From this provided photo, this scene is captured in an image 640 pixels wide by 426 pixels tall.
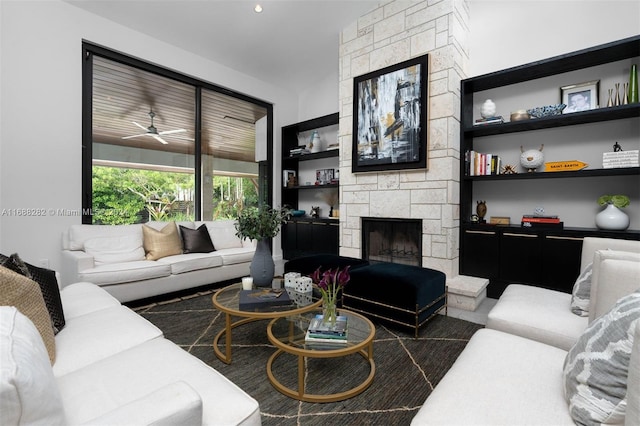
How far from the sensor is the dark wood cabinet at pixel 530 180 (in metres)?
2.78

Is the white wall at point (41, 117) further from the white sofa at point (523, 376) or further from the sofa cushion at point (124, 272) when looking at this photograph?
the white sofa at point (523, 376)

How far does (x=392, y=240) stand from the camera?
3.96 m

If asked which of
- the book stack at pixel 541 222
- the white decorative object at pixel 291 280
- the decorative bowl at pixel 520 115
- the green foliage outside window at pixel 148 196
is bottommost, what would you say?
the white decorative object at pixel 291 280

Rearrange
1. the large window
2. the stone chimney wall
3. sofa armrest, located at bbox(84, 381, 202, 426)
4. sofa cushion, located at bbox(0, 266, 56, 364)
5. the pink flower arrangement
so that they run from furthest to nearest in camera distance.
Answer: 1. the large window
2. the stone chimney wall
3. the pink flower arrangement
4. sofa cushion, located at bbox(0, 266, 56, 364)
5. sofa armrest, located at bbox(84, 381, 202, 426)

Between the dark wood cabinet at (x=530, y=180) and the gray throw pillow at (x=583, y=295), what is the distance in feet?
4.53

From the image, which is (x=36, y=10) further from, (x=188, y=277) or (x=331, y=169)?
(x=331, y=169)

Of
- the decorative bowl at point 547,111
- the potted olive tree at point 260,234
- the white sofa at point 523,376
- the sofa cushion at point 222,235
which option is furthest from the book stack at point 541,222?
the sofa cushion at point 222,235

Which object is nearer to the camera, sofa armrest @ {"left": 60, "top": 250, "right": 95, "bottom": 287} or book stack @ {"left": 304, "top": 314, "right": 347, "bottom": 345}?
book stack @ {"left": 304, "top": 314, "right": 347, "bottom": 345}

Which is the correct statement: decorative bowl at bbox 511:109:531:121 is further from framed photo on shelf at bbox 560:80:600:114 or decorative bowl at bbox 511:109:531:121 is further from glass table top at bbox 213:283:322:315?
glass table top at bbox 213:283:322:315

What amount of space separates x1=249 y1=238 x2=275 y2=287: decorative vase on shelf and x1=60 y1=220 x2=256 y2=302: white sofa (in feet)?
4.34

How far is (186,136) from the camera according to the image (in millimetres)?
4438

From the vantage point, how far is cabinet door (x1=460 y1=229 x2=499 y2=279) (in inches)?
128

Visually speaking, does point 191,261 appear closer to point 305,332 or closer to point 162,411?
point 305,332

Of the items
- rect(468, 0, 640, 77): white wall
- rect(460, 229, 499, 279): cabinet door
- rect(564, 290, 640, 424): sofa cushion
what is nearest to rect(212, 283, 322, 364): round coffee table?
rect(564, 290, 640, 424): sofa cushion
